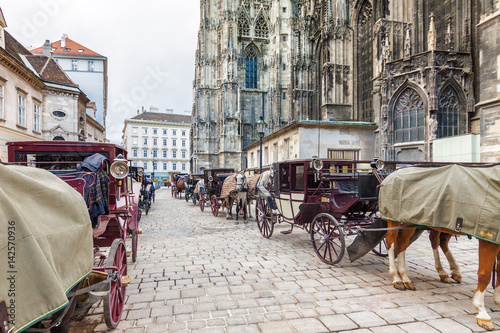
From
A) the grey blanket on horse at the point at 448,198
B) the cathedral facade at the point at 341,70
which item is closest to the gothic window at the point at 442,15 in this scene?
the cathedral facade at the point at 341,70

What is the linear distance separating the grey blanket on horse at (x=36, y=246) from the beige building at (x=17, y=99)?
13.7 metres

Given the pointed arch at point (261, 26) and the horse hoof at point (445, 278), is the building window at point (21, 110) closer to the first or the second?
the horse hoof at point (445, 278)

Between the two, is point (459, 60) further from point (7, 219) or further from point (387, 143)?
point (7, 219)

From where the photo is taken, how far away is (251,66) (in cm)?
4072

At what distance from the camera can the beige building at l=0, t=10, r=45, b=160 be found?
13.7 metres

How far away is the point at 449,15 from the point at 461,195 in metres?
17.5

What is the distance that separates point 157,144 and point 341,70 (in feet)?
185

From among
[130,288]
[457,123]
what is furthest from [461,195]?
[457,123]

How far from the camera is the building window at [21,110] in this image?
15.5 metres

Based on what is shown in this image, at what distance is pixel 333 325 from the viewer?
11.3 ft

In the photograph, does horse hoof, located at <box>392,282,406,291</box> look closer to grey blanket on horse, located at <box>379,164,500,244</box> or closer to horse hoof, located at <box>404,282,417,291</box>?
horse hoof, located at <box>404,282,417,291</box>

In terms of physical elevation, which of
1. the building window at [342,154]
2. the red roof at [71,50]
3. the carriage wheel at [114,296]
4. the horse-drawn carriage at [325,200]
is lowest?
the carriage wheel at [114,296]

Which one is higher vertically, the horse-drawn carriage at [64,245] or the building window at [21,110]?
the building window at [21,110]

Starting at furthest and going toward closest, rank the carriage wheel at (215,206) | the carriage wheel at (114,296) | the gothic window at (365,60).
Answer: the gothic window at (365,60)
the carriage wheel at (215,206)
the carriage wheel at (114,296)
